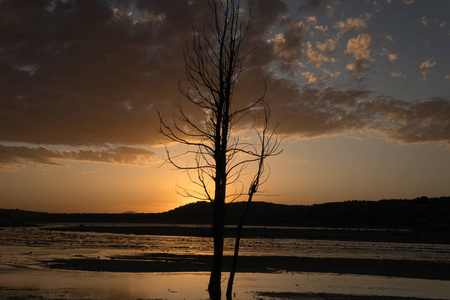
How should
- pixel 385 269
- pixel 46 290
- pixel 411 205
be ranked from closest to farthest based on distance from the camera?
pixel 46 290
pixel 385 269
pixel 411 205

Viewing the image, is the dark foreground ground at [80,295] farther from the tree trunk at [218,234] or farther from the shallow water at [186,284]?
the tree trunk at [218,234]

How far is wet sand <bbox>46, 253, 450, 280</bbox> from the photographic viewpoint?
22672mm

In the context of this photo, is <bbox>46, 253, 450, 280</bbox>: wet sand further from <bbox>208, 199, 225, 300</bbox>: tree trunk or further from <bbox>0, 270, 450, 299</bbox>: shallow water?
<bbox>208, 199, 225, 300</bbox>: tree trunk

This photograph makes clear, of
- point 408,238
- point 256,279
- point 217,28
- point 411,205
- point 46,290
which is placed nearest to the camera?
point 217,28

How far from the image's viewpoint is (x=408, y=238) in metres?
48.8

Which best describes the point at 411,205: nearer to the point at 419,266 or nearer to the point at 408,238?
the point at 408,238

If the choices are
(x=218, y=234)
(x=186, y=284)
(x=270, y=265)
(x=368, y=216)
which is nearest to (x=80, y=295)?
(x=186, y=284)

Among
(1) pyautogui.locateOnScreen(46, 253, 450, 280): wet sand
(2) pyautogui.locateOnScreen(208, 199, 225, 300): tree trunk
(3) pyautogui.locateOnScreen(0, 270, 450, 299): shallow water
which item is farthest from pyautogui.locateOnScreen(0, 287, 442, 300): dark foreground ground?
(1) pyautogui.locateOnScreen(46, 253, 450, 280): wet sand

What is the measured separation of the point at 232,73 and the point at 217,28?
1.45 meters

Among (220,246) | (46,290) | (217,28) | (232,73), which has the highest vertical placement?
(217,28)

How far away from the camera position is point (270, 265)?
83.0ft

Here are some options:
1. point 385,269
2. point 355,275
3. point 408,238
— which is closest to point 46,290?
point 355,275

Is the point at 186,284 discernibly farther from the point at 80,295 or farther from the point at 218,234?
the point at 218,234

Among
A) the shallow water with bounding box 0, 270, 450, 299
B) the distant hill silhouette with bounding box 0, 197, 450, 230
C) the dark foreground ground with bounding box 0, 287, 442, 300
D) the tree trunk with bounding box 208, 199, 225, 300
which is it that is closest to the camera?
the tree trunk with bounding box 208, 199, 225, 300
